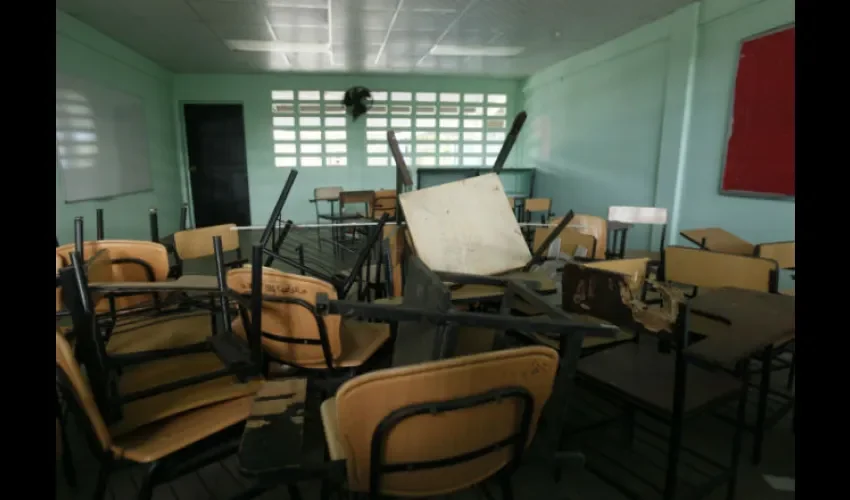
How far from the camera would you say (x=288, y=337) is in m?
1.52

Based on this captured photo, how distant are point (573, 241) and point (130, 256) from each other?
2479mm

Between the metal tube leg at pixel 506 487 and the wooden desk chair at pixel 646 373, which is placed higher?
the wooden desk chair at pixel 646 373

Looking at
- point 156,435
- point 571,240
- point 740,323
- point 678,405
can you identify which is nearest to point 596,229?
point 571,240

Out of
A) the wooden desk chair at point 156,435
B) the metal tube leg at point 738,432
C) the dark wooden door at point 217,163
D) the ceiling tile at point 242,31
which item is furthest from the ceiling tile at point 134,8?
the metal tube leg at point 738,432

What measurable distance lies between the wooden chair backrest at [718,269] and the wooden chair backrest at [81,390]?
7.52ft

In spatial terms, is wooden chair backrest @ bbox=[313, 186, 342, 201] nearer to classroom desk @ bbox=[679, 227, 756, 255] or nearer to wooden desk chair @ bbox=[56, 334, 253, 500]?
classroom desk @ bbox=[679, 227, 756, 255]

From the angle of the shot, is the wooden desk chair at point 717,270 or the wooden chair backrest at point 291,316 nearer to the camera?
the wooden chair backrest at point 291,316

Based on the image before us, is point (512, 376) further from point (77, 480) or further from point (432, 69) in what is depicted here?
point (432, 69)

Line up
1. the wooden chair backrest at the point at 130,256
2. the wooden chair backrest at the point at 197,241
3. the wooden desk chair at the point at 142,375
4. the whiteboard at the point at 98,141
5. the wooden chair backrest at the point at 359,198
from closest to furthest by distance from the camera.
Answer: the wooden desk chair at the point at 142,375 → the wooden chair backrest at the point at 130,256 → the wooden chair backrest at the point at 197,241 → the whiteboard at the point at 98,141 → the wooden chair backrest at the point at 359,198

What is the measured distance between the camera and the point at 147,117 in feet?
19.0

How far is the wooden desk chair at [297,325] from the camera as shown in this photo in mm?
1404

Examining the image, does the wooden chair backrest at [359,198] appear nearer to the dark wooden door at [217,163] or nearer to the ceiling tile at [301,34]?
the ceiling tile at [301,34]
